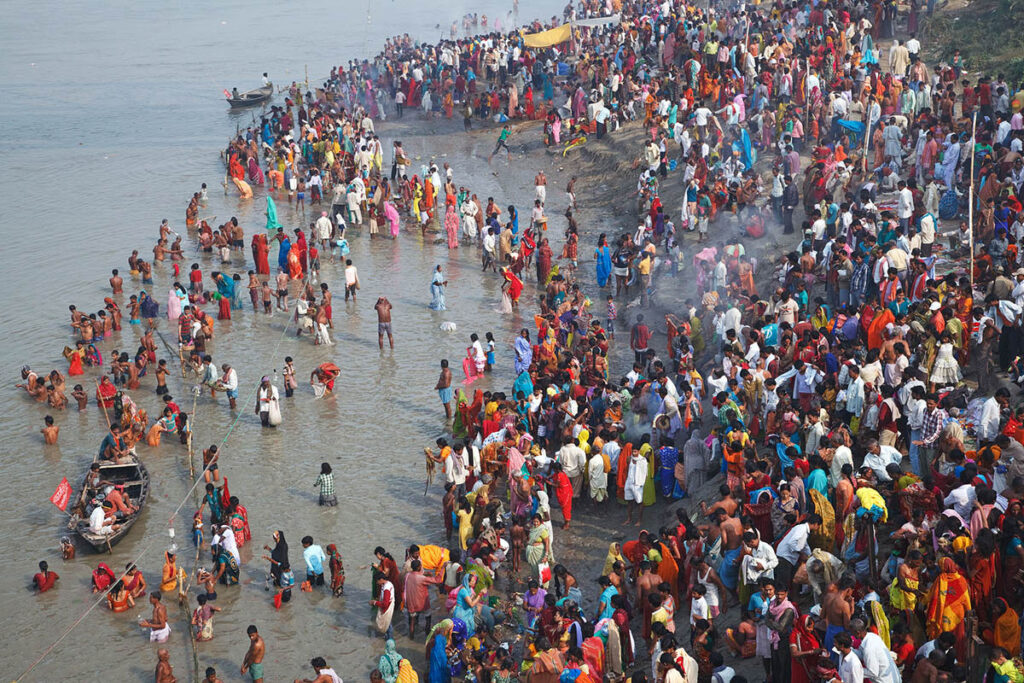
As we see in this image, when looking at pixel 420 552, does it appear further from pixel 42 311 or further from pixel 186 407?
pixel 42 311

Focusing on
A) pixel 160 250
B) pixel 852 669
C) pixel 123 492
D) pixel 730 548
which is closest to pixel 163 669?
pixel 123 492

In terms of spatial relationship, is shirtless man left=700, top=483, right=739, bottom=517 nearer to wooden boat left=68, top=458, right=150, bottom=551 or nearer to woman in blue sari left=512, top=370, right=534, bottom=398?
woman in blue sari left=512, top=370, right=534, bottom=398

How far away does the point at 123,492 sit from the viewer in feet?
54.0

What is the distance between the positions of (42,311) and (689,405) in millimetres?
16361

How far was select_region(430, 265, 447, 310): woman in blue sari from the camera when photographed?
2370 cm

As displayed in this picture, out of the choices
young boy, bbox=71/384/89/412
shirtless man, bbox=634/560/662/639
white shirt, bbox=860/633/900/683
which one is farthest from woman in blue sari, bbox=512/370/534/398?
white shirt, bbox=860/633/900/683

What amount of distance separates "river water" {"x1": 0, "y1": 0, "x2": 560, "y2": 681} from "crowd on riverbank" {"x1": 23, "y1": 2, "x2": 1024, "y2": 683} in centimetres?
49

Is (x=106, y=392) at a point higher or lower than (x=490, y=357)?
lower

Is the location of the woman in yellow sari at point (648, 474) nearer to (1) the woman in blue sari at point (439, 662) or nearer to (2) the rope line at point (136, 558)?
(1) the woman in blue sari at point (439, 662)

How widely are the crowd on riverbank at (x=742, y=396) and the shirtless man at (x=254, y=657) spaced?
0.10 feet

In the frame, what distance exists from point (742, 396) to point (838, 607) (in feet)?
→ 18.3

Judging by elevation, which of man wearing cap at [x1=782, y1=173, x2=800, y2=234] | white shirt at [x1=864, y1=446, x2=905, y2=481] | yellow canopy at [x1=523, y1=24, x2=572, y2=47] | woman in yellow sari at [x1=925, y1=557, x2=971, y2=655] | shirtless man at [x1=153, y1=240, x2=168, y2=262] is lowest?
shirtless man at [x1=153, y1=240, x2=168, y2=262]

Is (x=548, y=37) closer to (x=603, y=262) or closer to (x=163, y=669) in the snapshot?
(x=603, y=262)

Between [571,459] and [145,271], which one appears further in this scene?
[145,271]
